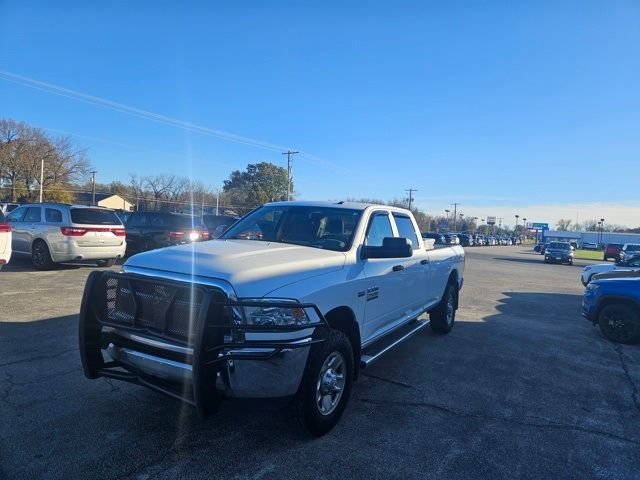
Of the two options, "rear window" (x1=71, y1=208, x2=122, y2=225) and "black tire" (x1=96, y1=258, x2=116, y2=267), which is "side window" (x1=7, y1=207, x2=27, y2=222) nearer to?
"rear window" (x1=71, y1=208, x2=122, y2=225)

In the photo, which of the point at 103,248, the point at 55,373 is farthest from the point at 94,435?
the point at 103,248

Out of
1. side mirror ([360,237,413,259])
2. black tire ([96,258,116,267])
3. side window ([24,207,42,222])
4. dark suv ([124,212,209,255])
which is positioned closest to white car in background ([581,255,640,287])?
side mirror ([360,237,413,259])

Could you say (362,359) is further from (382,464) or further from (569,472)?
(569,472)

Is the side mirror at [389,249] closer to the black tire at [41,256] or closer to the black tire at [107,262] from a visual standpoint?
the black tire at [41,256]

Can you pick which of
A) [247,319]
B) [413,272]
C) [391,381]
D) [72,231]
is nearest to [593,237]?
[72,231]

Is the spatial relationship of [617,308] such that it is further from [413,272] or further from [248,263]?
[248,263]

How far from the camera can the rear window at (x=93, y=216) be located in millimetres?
11352

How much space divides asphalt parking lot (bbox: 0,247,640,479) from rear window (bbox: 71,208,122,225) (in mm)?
5750

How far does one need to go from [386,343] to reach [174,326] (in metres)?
2.51

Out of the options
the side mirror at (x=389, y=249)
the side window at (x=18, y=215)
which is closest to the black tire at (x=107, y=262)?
the side window at (x=18, y=215)

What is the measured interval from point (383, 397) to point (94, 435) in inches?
103

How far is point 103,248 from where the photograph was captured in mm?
11727

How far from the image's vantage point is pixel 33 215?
11.8 meters

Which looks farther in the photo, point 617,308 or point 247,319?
point 617,308
